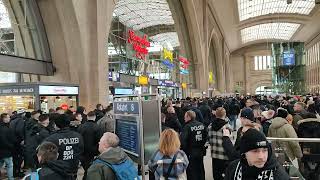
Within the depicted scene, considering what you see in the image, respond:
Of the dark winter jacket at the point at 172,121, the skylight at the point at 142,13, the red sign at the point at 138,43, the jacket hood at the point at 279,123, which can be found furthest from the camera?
the skylight at the point at 142,13

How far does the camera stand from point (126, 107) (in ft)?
18.9

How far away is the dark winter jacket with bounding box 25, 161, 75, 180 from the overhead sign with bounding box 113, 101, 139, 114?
171 cm

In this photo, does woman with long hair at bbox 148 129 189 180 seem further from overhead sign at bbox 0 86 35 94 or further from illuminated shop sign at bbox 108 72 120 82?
→ illuminated shop sign at bbox 108 72 120 82

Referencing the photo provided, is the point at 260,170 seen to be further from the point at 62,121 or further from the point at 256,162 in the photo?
the point at 62,121

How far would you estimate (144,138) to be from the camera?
211 inches

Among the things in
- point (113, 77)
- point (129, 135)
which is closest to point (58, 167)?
point (129, 135)

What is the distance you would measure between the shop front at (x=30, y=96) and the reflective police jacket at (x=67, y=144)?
22.7ft

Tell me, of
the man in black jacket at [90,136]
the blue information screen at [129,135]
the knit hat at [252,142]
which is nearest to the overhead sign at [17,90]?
the man in black jacket at [90,136]

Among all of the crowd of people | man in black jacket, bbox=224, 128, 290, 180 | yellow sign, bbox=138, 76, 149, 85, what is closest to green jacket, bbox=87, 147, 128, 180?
the crowd of people

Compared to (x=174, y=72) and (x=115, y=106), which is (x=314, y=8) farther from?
(x=115, y=106)

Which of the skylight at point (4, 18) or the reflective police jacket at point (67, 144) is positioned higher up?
the skylight at point (4, 18)

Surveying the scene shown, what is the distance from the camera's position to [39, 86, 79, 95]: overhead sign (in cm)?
1236

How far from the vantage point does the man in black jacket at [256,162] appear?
2.60 m

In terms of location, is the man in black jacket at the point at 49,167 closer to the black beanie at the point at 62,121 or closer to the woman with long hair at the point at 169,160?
the woman with long hair at the point at 169,160
